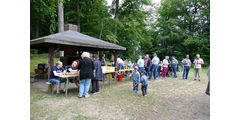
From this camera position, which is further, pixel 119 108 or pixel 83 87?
pixel 83 87

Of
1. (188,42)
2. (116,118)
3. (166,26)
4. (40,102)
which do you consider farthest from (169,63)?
(166,26)

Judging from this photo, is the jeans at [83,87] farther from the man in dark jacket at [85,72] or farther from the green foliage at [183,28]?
the green foliage at [183,28]

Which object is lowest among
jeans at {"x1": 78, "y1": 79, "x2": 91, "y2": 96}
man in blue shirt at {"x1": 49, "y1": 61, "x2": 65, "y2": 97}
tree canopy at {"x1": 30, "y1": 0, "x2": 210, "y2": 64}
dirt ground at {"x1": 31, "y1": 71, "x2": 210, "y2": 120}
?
dirt ground at {"x1": 31, "y1": 71, "x2": 210, "y2": 120}

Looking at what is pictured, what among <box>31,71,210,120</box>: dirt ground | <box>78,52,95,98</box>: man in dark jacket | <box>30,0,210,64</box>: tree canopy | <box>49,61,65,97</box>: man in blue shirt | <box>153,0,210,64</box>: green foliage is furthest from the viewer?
<box>153,0,210,64</box>: green foliage

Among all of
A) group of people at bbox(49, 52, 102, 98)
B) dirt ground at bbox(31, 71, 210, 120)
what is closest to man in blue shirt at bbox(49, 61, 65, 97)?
group of people at bbox(49, 52, 102, 98)

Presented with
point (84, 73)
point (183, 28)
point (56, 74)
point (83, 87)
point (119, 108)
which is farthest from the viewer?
point (183, 28)

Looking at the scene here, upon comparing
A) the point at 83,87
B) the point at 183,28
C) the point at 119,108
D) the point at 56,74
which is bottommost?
the point at 119,108

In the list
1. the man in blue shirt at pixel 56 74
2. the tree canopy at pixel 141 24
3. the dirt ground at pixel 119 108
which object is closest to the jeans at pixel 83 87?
the dirt ground at pixel 119 108

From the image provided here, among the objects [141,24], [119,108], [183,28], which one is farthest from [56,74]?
[183,28]

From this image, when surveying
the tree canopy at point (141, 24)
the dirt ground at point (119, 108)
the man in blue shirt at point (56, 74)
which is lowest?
the dirt ground at point (119, 108)

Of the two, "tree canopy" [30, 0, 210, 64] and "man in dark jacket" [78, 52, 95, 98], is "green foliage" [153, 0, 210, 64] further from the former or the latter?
"man in dark jacket" [78, 52, 95, 98]

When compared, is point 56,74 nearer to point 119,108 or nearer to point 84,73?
point 84,73

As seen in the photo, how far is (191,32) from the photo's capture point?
2266 cm

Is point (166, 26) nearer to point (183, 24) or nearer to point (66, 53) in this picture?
point (183, 24)
